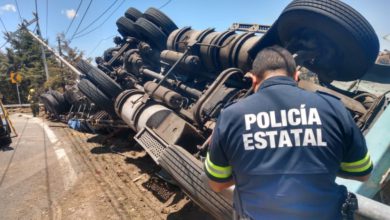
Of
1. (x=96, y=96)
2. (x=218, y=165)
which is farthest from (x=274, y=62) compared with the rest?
(x=96, y=96)

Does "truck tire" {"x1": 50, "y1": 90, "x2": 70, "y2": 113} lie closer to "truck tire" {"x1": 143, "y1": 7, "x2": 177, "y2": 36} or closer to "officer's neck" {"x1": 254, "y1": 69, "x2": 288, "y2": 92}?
"truck tire" {"x1": 143, "y1": 7, "x2": 177, "y2": 36}

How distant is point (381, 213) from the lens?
152 centimetres

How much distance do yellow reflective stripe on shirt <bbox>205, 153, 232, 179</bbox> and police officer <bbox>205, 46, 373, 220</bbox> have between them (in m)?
0.10

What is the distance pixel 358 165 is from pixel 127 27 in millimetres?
8431

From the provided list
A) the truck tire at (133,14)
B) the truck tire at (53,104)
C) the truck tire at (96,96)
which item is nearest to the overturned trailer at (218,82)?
the truck tire at (96,96)

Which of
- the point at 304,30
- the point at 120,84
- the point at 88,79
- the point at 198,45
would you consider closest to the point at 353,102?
the point at 304,30

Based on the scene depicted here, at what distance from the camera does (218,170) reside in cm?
173

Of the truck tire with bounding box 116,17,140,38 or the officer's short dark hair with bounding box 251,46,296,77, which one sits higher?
the truck tire with bounding box 116,17,140,38

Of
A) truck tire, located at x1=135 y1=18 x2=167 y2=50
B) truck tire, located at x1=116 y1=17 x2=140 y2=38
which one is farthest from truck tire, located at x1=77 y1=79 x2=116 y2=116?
truck tire, located at x1=116 y1=17 x2=140 y2=38

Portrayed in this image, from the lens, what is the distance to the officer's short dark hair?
5.43ft

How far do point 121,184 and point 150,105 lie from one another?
4.80 feet

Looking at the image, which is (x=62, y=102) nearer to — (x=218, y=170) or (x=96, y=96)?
(x=96, y=96)

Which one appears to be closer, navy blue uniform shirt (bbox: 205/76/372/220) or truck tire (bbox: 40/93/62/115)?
navy blue uniform shirt (bbox: 205/76/372/220)

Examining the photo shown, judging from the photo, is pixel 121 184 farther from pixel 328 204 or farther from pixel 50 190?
pixel 328 204
